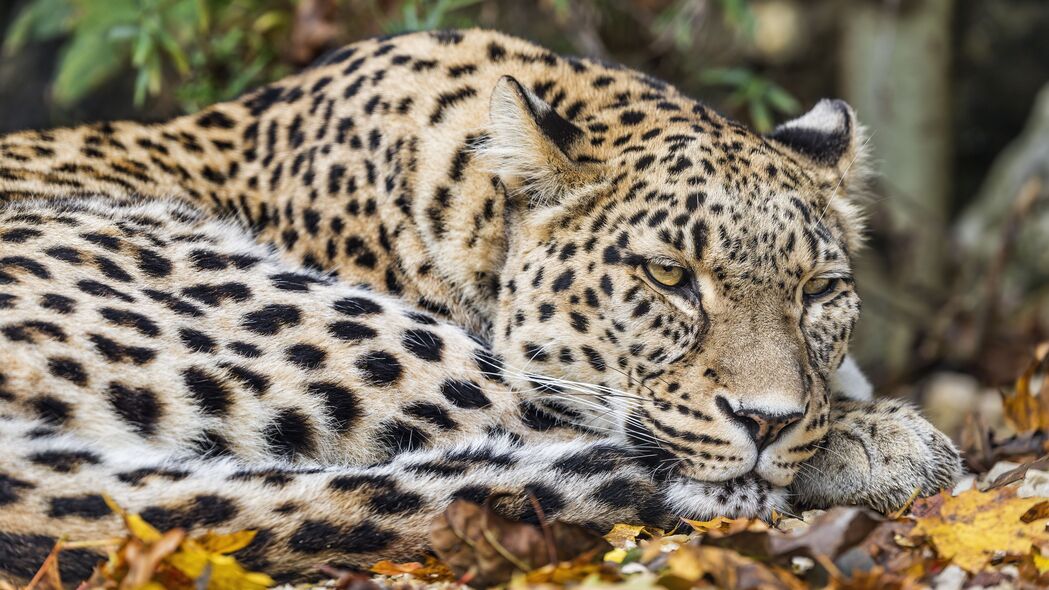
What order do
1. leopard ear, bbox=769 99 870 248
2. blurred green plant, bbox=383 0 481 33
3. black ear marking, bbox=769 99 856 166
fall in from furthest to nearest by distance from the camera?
blurred green plant, bbox=383 0 481 33 → black ear marking, bbox=769 99 856 166 → leopard ear, bbox=769 99 870 248

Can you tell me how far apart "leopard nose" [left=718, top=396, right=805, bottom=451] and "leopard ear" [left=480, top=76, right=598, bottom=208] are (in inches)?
38.7

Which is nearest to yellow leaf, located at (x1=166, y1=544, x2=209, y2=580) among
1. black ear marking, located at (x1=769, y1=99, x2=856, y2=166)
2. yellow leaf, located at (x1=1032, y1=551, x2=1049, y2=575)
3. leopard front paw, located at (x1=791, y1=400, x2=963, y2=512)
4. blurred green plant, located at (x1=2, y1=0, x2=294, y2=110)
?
leopard front paw, located at (x1=791, y1=400, x2=963, y2=512)

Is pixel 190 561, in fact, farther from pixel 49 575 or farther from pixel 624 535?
pixel 624 535

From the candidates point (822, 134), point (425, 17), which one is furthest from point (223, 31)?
point (822, 134)

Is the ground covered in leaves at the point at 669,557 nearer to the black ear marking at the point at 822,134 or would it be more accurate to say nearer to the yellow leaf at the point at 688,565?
the yellow leaf at the point at 688,565

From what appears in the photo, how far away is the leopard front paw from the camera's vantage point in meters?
3.55

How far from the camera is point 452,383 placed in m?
3.52

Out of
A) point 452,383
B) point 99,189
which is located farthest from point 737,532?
point 99,189

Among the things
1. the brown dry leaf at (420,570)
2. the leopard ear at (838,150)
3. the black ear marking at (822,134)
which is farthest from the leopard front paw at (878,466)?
the brown dry leaf at (420,570)

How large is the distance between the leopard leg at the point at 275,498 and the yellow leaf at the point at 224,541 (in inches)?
1.6

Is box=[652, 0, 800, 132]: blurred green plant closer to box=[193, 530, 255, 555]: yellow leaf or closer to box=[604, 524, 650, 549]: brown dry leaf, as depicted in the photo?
box=[604, 524, 650, 549]: brown dry leaf

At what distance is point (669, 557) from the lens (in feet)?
8.47

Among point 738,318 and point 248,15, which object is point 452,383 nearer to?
point 738,318

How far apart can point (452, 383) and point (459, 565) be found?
3.00ft
